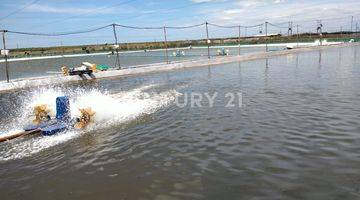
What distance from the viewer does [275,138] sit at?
1098cm

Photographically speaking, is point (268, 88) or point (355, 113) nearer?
point (355, 113)

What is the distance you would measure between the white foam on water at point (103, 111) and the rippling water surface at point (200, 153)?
0.23ft

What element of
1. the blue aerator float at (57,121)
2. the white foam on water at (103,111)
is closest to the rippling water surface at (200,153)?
the white foam on water at (103,111)

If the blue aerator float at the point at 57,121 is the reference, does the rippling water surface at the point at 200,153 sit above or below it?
below

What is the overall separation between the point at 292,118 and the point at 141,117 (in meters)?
6.21

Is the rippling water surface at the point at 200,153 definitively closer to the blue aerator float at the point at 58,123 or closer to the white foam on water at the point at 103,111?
the white foam on water at the point at 103,111

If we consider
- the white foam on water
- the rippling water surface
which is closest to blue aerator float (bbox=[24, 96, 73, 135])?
the white foam on water

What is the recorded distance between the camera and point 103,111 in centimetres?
1673

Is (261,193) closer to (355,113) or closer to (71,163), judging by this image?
(71,163)

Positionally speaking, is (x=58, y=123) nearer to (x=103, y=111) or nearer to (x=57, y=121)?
(x=57, y=121)

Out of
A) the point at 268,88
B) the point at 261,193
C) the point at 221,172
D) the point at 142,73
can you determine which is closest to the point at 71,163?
the point at 221,172

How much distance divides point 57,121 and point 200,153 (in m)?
7.31

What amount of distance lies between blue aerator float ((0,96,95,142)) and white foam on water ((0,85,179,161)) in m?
0.30

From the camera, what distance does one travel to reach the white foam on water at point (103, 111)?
11886 mm
